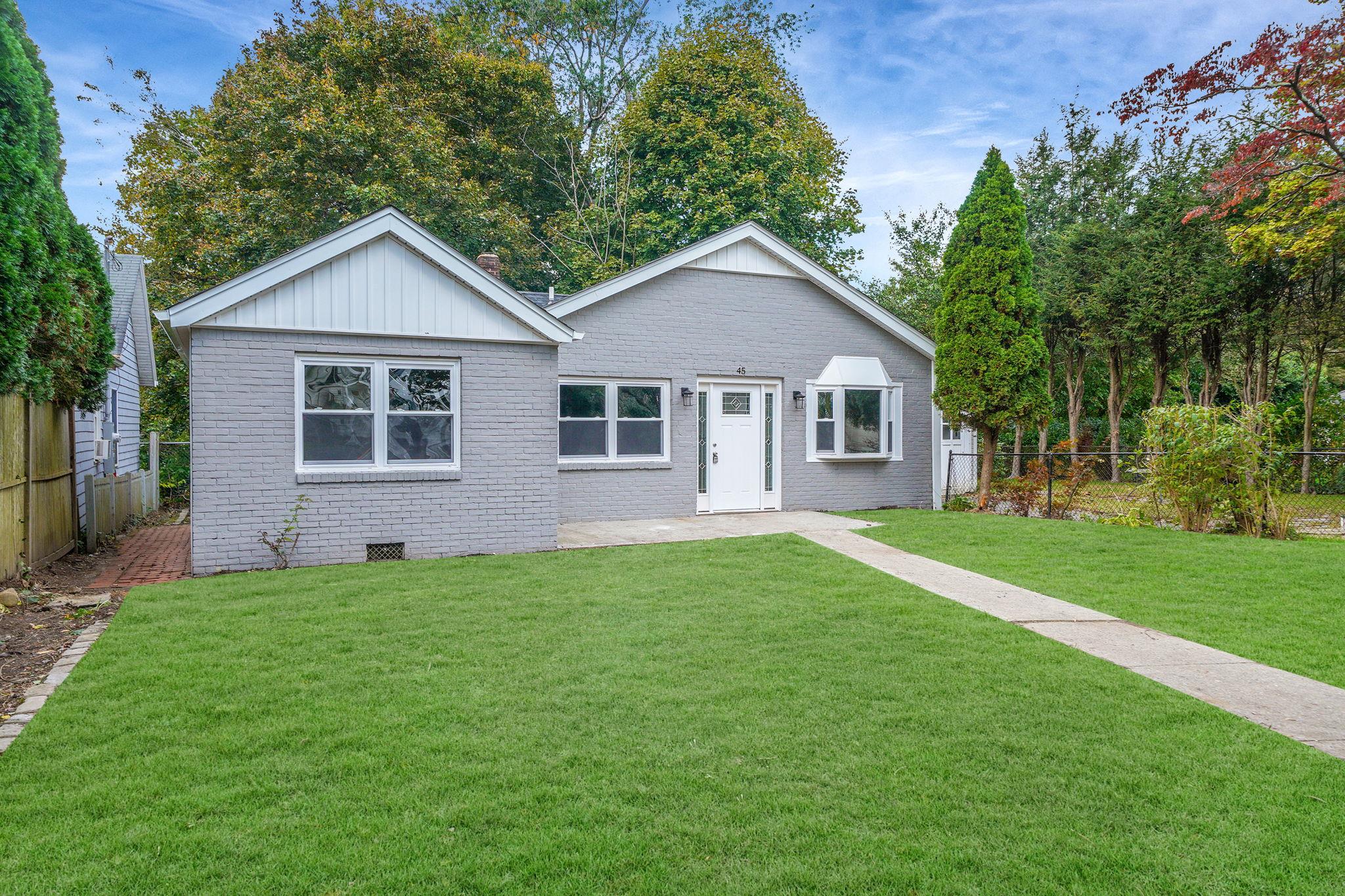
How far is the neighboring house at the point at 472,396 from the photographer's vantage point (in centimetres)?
831

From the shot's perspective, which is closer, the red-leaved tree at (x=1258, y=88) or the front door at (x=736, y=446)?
the red-leaved tree at (x=1258, y=88)

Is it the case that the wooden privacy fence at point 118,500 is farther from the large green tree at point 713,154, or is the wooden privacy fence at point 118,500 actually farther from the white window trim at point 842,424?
the large green tree at point 713,154

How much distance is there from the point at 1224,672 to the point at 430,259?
857cm

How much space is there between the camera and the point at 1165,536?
996 cm

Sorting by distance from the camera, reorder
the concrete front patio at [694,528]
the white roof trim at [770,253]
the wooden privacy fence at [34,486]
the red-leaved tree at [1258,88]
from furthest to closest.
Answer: the white roof trim at [770,253] < the concrete front patio at [694,528] < the wooden privacy fence at [34,486] < the red-leaved tree at [1258,88]

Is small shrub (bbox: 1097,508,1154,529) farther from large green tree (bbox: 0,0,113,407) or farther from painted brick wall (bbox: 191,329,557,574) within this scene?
large green tree (bbox: 0,0,113,407)

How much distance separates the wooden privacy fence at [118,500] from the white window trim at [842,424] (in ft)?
36.9

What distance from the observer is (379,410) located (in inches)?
352

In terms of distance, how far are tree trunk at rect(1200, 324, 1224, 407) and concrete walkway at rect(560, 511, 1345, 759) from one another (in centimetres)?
1452

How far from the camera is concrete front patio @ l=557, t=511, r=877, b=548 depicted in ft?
34.1

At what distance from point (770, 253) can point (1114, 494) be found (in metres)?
7.41

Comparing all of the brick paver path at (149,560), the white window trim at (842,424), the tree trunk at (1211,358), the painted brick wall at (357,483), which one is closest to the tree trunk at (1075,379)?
the tree trunk at (1211,358)

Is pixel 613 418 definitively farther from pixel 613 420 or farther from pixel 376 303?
pixel 376 303

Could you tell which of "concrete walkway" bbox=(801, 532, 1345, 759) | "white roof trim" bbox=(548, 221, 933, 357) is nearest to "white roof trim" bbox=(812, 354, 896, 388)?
"white roof trim" bbox=(548, 221, 933, 357)
